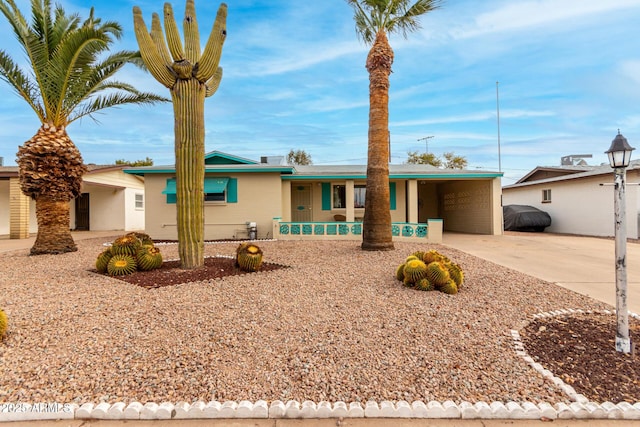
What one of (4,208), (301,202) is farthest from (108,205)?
(301,202)

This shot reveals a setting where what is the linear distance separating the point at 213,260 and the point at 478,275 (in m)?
5.98

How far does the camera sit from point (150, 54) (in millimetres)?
6801

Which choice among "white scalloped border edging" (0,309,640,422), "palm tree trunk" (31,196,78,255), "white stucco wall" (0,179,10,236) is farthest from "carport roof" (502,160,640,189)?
"white stucco wall" (0,179,10,236)

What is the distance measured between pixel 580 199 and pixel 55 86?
22.3 m

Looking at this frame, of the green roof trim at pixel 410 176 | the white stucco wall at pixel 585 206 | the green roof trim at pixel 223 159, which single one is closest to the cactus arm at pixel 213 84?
the green roof trim at pixel 223 159

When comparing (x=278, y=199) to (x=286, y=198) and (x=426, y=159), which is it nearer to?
(x=286, y=198)

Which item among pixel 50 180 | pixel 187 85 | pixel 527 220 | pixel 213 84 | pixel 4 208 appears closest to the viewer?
pixel 187 85

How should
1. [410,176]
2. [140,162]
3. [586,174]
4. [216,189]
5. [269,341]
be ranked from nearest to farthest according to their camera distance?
1. [269,341]
2. [216,189]
3. [410,176]
4. [586,174]
5. [140,162]

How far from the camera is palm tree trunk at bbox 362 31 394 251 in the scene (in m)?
9.30

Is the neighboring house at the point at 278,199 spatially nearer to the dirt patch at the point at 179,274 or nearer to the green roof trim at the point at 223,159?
the green roof trim at the point at 223,159

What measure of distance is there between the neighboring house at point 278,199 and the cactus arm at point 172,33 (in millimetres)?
6716

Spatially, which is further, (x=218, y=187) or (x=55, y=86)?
(x=218, y=187)

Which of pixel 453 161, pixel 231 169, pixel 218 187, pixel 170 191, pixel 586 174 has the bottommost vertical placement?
pixel 170 191

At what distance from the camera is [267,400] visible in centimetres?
260
